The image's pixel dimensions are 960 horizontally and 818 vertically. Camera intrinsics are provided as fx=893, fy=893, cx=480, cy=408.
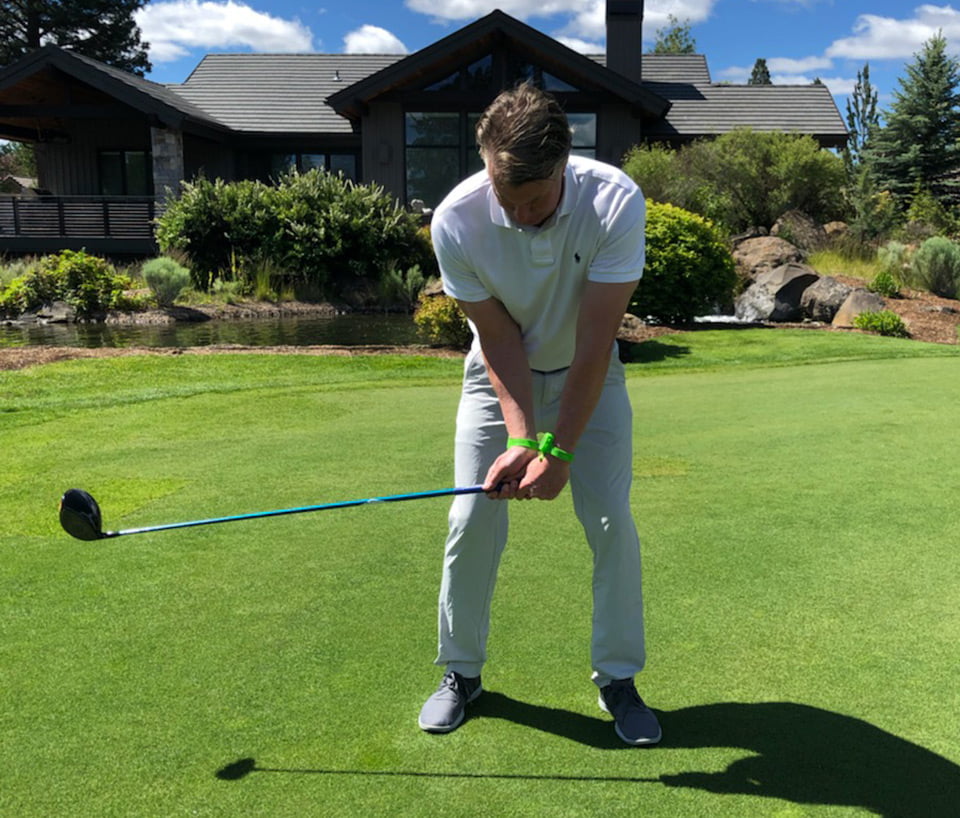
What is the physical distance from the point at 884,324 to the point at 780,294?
7.30ft

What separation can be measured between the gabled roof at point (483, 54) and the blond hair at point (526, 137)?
63.5ft

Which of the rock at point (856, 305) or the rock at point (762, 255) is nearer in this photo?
the rock at point (856, 305)

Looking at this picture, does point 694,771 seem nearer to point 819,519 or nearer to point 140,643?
point 140,643

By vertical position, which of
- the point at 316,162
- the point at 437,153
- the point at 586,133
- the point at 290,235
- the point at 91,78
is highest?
the point at 91,78

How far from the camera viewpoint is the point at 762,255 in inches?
616

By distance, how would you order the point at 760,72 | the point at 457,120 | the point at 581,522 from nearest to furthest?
the point at 581,522, the point at 457,120, the point at 760,72

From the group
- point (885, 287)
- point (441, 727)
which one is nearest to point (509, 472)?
point (441, 727)

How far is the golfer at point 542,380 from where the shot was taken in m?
2.47

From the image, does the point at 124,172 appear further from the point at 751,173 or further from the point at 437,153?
the point at 751,173

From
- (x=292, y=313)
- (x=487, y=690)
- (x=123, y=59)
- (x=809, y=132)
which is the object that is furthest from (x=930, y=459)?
(x=123, y=59)

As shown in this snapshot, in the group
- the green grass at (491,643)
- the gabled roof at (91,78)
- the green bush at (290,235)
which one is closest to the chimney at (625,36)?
the green bush at (290,235)

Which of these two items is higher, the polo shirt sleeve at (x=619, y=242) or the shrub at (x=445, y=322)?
the polo shirt sleeve at (x=619, y=242)

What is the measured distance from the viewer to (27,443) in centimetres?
614

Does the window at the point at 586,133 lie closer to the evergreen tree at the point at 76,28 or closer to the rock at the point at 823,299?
the rock at the point at 823,299
